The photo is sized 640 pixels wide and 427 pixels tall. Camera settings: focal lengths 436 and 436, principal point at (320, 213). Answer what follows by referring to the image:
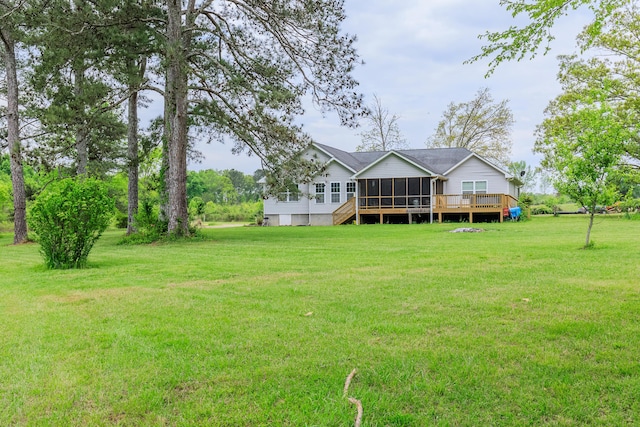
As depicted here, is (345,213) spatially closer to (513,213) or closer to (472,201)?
(472,201)

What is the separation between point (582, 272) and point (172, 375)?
21.5 feet

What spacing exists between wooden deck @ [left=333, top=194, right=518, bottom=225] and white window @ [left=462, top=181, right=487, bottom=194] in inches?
51.3

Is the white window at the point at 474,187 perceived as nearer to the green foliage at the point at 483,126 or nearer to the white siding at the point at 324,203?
the white siding at the point at 324,203

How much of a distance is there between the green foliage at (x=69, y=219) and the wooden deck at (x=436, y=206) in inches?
734

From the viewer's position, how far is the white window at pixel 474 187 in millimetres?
25938

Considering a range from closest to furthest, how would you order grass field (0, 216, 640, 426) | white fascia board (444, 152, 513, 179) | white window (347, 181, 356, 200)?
grass field (0, 216, 640, 426)
white fascia board (444, 152, 513, 179)
white window (347, 181, 356, 200)

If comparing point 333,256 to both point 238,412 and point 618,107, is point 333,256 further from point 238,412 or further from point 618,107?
point 618,107

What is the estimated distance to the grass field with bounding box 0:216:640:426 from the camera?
8.56ft

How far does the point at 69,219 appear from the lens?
27.9 ft

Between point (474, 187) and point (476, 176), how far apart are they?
667 millimetres

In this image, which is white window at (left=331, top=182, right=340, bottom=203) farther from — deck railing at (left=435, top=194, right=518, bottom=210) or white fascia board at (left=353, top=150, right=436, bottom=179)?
deck railing at (left=435, top=194, right=518, bottom=210)

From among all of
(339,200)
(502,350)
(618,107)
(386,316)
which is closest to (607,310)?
(502,350)

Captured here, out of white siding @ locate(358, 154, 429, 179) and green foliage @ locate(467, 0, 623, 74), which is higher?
white siding @ locate(358, 154, 429, 179)

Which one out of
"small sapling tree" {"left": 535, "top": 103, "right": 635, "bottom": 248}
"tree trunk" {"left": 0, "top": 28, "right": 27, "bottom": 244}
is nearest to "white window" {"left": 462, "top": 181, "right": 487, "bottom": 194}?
"small sapling tree" {"left": 535, "top": 103, "right": 635, "bottom": 248}
